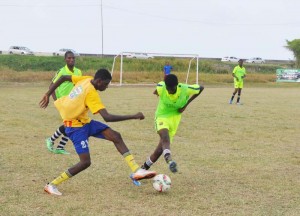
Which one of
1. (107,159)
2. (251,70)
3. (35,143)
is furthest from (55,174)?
(251,70)

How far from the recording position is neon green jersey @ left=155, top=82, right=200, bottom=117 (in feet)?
23.1

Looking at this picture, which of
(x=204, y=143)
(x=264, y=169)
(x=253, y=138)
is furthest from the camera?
(x=253, y=138)

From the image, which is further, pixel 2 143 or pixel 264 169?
pixel 2 143

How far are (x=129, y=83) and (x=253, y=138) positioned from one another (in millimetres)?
24691

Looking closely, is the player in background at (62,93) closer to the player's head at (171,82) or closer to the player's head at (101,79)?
the player's head at (171,82)

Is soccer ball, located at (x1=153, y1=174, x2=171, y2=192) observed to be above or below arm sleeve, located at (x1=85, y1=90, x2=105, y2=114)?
below

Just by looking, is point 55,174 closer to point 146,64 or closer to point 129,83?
point 129,83

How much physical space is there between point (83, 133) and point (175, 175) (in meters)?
1.80

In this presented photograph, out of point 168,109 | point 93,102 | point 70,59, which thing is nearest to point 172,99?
point 168,109

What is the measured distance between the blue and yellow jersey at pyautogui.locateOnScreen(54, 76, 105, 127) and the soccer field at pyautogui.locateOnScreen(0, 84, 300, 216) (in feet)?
3.07

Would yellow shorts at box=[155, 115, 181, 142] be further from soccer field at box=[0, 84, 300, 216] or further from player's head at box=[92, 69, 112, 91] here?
player's head at box=[92, 69, 112, 91]

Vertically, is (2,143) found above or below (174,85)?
below

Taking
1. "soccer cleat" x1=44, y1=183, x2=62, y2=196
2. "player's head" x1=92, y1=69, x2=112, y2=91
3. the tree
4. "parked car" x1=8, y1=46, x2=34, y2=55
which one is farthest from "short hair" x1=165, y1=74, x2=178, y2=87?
the tree

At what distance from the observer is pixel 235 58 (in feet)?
224
